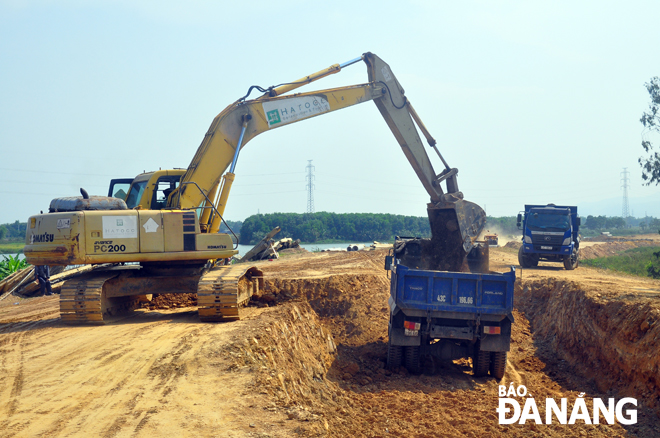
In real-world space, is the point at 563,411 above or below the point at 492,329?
below

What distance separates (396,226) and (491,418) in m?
71.9

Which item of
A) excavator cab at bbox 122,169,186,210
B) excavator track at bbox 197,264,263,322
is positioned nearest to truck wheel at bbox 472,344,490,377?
excavator track at bbox 197,264,263,322

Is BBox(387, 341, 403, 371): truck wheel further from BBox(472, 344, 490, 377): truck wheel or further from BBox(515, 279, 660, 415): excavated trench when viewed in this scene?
BBox(515, 279, 660, 415): excavated trench

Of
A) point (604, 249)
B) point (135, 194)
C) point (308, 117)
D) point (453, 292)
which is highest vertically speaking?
point (308, 117)

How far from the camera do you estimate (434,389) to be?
9.41m

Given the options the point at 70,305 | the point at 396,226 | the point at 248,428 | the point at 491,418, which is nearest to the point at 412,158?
the point at 491,418

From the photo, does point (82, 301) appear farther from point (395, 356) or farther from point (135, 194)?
point (395, 356)

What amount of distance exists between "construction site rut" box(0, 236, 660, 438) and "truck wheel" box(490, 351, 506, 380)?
0.19 m

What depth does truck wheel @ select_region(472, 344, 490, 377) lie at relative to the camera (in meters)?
10.1

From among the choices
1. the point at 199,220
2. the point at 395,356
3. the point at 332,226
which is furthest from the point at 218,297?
the point at 332,226

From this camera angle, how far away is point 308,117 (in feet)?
44.8

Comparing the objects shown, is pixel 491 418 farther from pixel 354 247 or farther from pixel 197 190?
pixel 354 247

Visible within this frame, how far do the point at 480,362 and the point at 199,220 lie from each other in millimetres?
6655

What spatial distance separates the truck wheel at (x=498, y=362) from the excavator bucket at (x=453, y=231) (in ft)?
11.8
